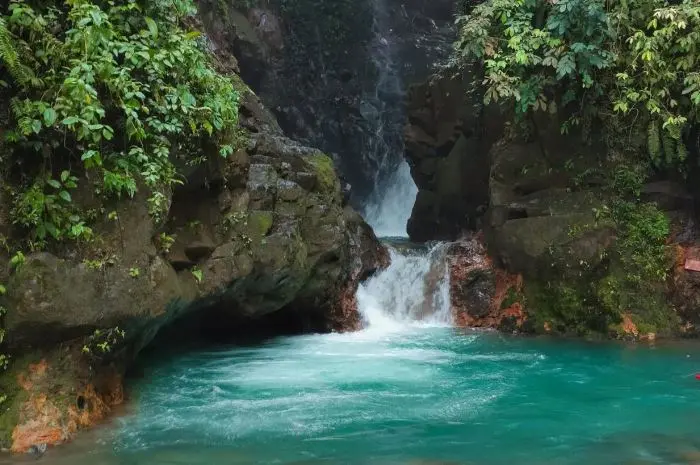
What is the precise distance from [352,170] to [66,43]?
18.1 meters

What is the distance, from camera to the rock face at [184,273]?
19.3 feet

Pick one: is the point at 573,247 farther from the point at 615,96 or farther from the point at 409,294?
the point at 409,294

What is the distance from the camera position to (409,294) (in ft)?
46.4

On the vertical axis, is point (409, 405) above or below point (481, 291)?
below

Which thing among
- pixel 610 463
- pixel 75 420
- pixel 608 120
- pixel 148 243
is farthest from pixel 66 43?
pixel 608 120

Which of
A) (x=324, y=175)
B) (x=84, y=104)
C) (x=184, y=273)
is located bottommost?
(x=184, y=273)

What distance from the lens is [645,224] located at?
458 inches

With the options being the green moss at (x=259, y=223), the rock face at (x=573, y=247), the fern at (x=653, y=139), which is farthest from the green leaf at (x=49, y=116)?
the fern at (x=653, y=139)

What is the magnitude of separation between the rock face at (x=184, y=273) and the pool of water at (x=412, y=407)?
656 millimetres

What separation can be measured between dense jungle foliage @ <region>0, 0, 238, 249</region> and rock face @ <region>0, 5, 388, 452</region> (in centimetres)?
33

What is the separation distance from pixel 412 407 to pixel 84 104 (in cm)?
489

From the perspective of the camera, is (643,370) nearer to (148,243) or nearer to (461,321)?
(461,321)

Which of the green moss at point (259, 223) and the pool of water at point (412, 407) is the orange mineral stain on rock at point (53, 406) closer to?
the pool of water at point (412, 407)

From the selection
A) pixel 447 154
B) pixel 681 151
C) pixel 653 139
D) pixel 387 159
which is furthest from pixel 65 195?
pixel 387 159
